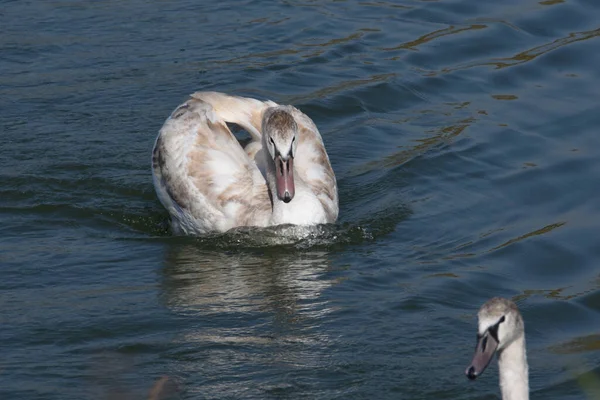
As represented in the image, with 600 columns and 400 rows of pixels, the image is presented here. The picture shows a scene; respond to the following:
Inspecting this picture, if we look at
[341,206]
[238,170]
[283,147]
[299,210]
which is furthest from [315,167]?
[283,147]

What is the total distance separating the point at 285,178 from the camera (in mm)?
10773

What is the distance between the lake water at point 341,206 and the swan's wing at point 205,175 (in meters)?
0.23

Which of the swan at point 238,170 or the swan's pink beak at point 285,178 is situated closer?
the swan's pink beak at point 285,178

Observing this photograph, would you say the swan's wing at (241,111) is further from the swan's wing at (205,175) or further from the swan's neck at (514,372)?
the swan's neck at (514,372)

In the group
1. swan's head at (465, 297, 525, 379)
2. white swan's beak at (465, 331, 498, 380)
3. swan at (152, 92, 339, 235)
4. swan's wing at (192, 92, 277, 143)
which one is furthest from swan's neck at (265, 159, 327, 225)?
white swan's beak at (465, 331, 498, 380)

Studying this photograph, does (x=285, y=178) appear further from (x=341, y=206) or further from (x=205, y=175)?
(x=341, y=206)

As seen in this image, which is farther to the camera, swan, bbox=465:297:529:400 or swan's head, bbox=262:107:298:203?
swan's head, bbox=262:107:298:203

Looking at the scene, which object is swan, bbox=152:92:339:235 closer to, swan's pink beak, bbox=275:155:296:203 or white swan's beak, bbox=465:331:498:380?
swan's pink beak, bbox=275:155:296:203

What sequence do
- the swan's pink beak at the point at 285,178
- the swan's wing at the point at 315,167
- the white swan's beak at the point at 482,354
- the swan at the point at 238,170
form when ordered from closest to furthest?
the white swan's beak at the point at 482,354 → the swan's pink beak at the point at 285,178 → the swan at the point at 238,170 → the swan's wing at the point at 315,167

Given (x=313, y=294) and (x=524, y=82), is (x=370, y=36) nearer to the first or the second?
(x=524, y=82)

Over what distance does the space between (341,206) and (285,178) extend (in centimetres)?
150

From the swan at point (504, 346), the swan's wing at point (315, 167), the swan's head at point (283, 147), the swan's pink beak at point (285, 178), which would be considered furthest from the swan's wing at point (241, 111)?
the swan at point (504, 346)

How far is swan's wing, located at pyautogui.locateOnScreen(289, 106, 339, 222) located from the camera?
11422mm

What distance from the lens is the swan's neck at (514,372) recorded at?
7.04m
